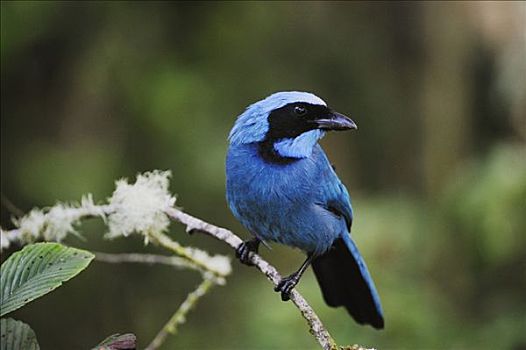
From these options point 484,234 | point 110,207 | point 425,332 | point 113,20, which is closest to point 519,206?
point 484,234

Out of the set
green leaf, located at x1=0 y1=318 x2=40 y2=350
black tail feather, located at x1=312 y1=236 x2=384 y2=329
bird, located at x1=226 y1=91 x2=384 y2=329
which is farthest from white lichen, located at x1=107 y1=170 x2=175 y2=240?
green leaf, located at x1=0 y1=318 x2=40 y2=350

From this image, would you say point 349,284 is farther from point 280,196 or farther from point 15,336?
point 15,336

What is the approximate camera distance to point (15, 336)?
1.85 meters

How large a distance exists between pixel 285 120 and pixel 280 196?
288 mm

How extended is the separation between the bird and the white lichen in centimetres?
34

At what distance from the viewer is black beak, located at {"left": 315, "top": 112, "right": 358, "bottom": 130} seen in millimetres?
3209

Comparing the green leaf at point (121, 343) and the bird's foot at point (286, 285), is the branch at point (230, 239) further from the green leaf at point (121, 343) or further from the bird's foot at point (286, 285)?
the green leaf at point (121, 343)

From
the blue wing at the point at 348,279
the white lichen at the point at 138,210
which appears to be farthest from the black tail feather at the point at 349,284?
the white lichen at the point at 138,210

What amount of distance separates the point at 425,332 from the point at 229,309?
2.45 m

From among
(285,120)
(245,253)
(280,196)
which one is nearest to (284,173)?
(280,196)

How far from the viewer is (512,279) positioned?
4.89m

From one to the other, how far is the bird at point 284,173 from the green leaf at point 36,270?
4.02ft

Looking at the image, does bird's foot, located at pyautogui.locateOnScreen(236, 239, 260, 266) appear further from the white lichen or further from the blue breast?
the white lichen

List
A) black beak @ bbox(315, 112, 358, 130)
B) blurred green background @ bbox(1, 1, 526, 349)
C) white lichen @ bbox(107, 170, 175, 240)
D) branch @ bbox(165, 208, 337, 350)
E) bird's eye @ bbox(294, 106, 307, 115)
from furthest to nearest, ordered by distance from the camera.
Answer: blurred green background @ bbox(1, 1, 526, 349) → bird's eye @ bbox(294, 106, 307, 115) → black beak @ bbox(315, 112, 358, 130) → white lichen @ bbox(107, 170, 175, 240) → branch @ bbox(165, 208, 337, 350)
